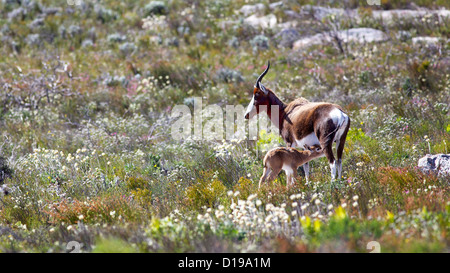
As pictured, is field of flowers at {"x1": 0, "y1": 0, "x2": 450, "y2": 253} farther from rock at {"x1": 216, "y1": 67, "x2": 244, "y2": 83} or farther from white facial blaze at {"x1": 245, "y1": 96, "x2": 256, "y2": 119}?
white facial blaze at {"x1": 245, "y1": 96, "x2": 256, "y2": 119}

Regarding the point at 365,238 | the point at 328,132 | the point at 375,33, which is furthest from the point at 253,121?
the point at 375,33

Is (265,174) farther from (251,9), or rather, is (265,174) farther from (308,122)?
(251,9)

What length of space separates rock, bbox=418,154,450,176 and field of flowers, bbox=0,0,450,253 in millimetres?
188

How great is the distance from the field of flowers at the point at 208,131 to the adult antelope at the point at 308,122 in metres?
0.54

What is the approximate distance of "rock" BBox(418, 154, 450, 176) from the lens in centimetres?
584

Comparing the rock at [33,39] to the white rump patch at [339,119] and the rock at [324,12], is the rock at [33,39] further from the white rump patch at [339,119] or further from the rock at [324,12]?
the white rump patch at [339,119]

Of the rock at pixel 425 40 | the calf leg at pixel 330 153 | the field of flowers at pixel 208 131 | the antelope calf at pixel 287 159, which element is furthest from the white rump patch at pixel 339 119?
the rock at pixel 425 40

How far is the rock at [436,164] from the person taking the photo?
5.84 meters

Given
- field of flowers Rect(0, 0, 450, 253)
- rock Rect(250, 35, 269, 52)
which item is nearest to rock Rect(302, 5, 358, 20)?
field of flowers Rect(0, 0, 450, 253)

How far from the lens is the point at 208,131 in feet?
31.2
